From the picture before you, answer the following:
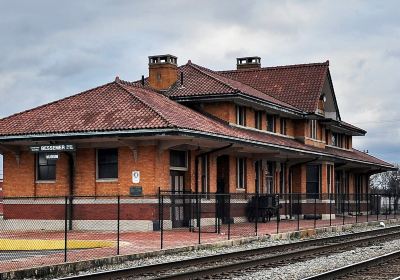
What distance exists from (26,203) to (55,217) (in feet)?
4.95

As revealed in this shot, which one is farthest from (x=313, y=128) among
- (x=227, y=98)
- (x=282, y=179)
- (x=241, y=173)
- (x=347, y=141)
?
(x=227, y=98)

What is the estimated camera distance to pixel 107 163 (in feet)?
97.6

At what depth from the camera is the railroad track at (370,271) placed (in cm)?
1572

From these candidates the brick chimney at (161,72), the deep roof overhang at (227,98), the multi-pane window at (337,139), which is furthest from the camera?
the multi-pane window at (337,139)

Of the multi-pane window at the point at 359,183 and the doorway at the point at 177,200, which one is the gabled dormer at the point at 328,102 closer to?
the multi-pane window at the point at 359,183

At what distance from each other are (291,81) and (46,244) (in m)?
25.8

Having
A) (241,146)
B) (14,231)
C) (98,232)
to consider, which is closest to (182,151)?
(241,146)

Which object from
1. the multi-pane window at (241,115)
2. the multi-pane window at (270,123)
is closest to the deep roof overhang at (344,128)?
the multi-pane window at (270,123)

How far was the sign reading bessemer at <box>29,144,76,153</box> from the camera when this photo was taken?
28.9 metres

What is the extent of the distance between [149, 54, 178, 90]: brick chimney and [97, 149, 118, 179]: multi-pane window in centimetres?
796

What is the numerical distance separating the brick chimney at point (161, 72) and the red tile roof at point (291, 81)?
29.4ft

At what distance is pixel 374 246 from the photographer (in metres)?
25.2

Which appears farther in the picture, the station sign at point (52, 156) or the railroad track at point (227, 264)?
the station sign at point (52, 156)

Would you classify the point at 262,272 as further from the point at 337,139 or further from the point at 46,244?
the point at 337,139
